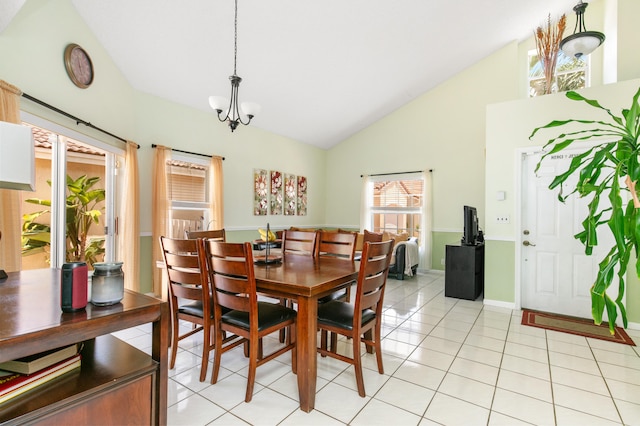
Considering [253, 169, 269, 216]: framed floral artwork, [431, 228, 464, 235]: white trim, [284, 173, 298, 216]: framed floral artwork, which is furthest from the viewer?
[284, 173, 298, 216]: framed floral artwork

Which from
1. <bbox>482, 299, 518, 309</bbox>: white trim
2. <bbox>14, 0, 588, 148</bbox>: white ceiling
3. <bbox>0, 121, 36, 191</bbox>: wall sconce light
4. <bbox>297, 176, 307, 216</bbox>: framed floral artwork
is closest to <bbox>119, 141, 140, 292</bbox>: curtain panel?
<bbox>14, 0, 588, 148</bbox>: white ceiling

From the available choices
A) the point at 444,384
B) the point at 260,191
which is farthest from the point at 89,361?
the point at 260,191

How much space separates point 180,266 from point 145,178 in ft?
8.64

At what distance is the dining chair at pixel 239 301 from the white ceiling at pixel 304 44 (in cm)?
279

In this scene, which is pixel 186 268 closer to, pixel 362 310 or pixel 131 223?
pixel 362 310

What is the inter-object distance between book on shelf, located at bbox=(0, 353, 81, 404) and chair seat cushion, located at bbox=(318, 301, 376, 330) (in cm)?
132

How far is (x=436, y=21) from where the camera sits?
13.6 ft

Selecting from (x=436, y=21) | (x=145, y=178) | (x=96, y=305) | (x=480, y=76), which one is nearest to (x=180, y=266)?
(x=96, y=305)

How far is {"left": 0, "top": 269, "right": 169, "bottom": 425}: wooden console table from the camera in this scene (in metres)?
0.89

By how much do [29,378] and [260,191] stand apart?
4942mm

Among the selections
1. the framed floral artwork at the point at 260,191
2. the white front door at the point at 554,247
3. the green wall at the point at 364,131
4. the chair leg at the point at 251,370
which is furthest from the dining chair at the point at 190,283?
the white front door at the point at 554,247

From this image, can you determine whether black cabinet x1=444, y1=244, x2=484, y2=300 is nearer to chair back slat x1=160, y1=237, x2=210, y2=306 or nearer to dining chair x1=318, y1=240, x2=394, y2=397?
dining chair x1=318, y1=240, x2=394, y2=397

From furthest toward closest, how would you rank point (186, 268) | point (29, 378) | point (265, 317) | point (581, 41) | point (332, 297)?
point (581, 41) → point (332, 297) → point (186, 268) → point (265, 317) → point (29, 378)

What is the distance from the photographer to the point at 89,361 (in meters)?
1.20
